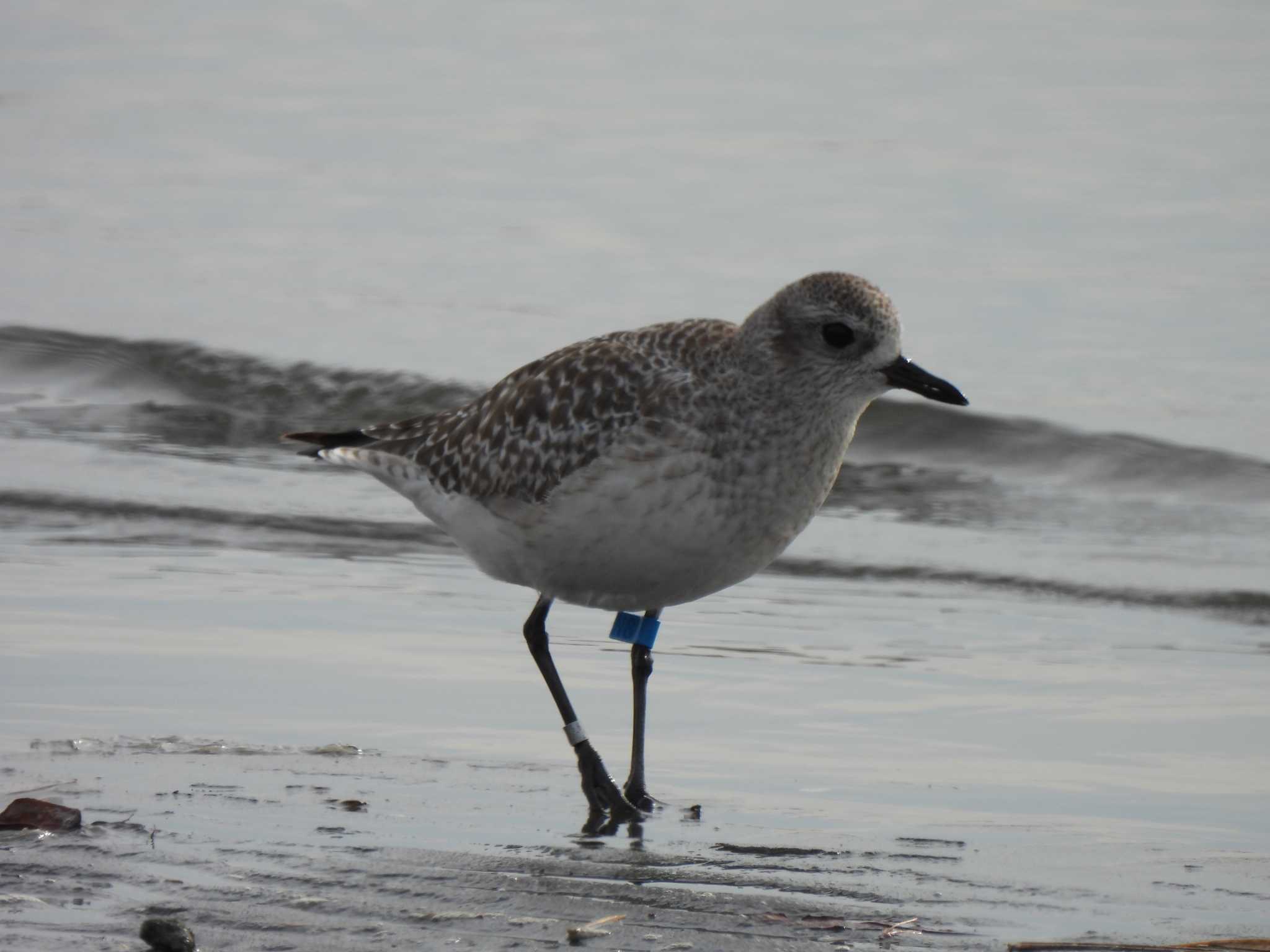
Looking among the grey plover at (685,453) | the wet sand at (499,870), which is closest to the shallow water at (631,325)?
the wet sand at (499,870)

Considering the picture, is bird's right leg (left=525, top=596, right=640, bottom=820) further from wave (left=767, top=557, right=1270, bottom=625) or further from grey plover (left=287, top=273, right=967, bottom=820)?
wave (left=767, top=557, right=1270, bottom=625)

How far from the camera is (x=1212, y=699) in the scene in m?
7.73

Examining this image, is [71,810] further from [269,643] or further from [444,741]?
[269,643]

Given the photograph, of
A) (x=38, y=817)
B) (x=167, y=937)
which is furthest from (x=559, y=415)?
(x=167, y=937)

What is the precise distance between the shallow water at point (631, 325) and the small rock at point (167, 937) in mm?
249

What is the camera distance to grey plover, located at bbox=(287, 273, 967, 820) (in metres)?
6.11

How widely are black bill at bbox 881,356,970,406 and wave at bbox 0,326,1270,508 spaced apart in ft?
18.3

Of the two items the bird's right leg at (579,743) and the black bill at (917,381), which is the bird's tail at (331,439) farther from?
the black bill at (917,381)

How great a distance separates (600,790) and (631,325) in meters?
8.81

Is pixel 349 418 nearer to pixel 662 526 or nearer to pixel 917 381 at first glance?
pixel 662 526

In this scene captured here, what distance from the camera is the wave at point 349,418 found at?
1223cm

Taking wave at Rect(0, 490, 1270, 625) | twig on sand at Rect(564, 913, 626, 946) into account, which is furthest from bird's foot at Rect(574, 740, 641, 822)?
wave at Rect(0, 490, 1270, 625)

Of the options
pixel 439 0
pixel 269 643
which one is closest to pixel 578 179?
pixel 439 0

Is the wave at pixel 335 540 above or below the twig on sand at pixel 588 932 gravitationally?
above
